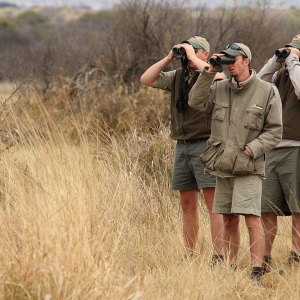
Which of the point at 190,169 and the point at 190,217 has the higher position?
the point at 190,169

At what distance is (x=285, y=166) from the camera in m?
6.60

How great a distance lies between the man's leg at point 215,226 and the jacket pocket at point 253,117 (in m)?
0.77

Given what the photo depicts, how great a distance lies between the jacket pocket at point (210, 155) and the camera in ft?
20.3

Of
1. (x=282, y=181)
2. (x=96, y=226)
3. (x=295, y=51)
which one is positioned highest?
(x=295, y=51)

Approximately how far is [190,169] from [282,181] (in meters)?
0.67

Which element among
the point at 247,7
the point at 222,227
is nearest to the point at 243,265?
the point at 222,227

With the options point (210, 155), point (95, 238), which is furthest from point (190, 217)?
point (95, 238)

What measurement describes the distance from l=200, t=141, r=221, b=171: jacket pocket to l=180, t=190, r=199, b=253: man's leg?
2.11ft

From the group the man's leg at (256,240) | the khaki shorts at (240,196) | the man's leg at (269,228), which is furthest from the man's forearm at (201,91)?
the man's leg at (269,228)

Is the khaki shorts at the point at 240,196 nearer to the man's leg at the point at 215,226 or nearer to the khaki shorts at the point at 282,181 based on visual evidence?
the man's leg at the point at 215,226

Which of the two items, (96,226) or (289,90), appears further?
(289,90)

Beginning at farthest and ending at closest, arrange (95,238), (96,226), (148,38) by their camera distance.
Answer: (148,38)
(96,226)
(95,238)

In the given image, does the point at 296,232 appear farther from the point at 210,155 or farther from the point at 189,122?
the point at 189,122

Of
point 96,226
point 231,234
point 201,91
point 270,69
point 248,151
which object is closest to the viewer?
point 96,226
